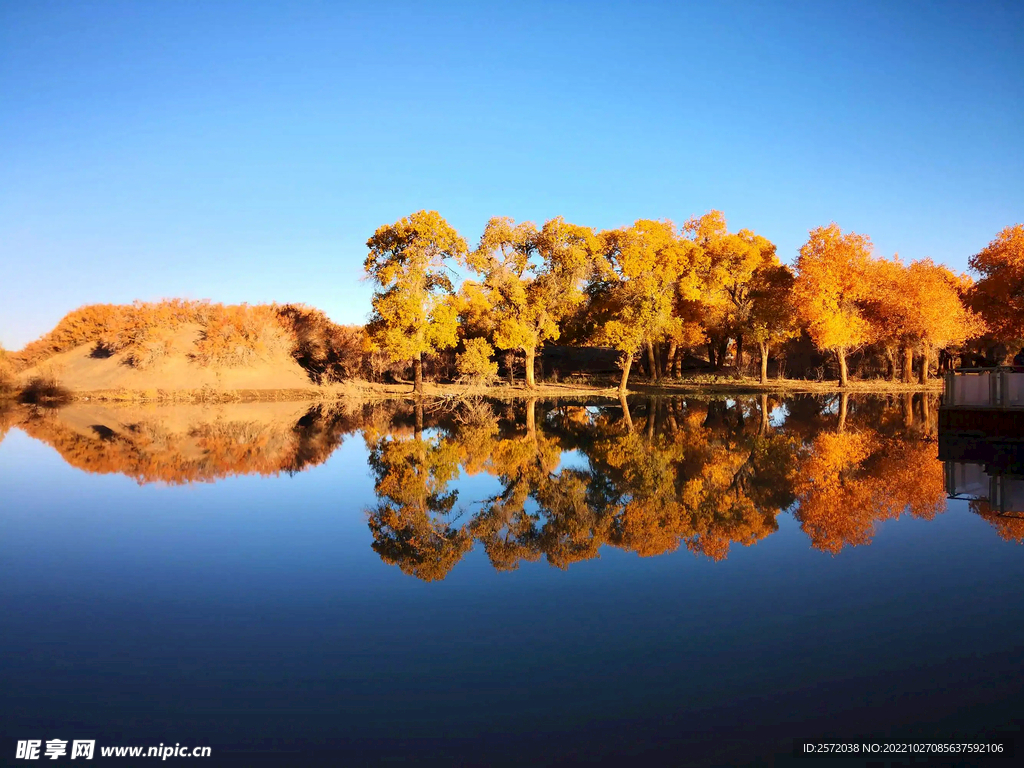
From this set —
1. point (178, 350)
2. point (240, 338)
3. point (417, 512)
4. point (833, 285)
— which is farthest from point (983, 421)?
point (178, 350)

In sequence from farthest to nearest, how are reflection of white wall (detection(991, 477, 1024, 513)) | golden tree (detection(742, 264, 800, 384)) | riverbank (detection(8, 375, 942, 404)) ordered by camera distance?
golden tree (detection(742, 264, 800, 384)) < riverbank (detection(8, 375, 942, 404)) < reflection of white wall (detection(991, 477, 1024, 513))

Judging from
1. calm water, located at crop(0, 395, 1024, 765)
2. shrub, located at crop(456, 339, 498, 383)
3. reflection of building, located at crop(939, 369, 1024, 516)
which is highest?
shrub, located at crop(456, 339, 498, 383)

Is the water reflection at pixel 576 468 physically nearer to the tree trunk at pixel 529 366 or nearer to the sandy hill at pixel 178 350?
the sandy hill at pixel 178 350

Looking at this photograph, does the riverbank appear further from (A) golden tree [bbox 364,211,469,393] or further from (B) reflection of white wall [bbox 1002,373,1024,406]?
(B) reflection of white wall [bbox 1002,373,1024,406]

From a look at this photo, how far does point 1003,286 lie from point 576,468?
43.4m

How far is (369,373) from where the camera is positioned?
166ft

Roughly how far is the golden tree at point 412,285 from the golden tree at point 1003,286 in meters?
34.0

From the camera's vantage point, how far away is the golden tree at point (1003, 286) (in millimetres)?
44156

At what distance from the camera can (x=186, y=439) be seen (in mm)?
19547

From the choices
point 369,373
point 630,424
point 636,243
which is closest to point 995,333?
point 636,243

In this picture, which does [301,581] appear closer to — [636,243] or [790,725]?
[790,725]

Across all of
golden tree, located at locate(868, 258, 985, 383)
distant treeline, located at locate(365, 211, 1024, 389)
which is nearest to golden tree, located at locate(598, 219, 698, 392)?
distant treeline, located at locate(365, 211, 1024, 389)

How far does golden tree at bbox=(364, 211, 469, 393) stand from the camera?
37656 millimetres

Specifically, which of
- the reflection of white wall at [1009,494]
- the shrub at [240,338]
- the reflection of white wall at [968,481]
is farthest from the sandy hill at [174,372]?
the reflection of white wall at [1009,494]
